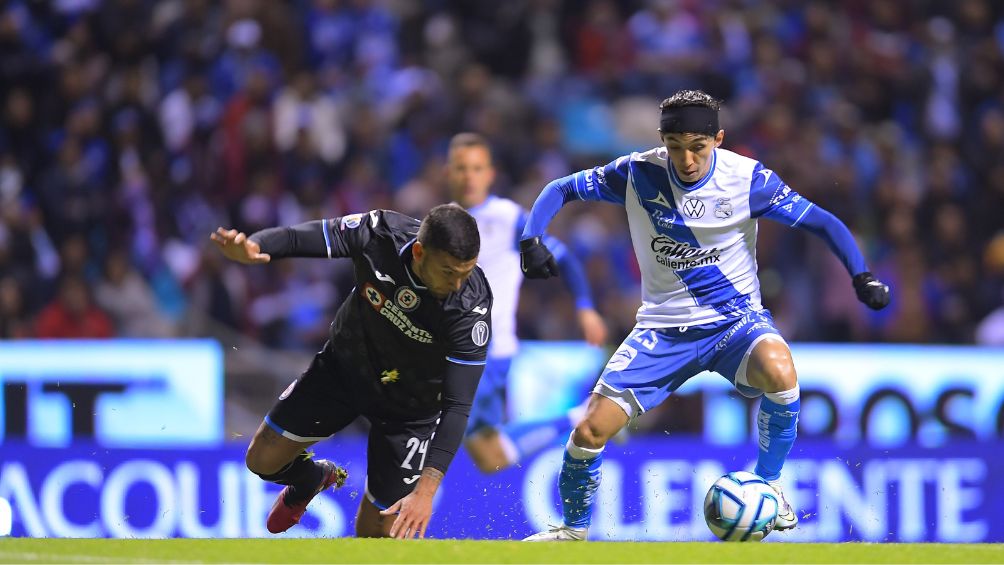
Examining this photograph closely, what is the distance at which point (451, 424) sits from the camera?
629cm

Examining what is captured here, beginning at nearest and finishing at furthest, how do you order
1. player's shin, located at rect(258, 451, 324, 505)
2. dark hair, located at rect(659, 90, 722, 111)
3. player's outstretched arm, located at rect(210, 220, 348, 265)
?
1. player's outstretched arm, located at rect(210, 220, 348, 265)
2. dark hair, located at rect(659, 90, 722, 111)
3. player's shin, located at rect(258, 451, 324, 505)

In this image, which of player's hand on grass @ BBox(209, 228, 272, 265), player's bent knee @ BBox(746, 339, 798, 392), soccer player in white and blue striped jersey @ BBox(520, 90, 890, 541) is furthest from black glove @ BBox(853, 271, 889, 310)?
player's hand on grass @ BBox(209, 228, 272, 265)

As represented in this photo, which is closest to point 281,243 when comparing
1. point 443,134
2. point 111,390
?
point 111,390

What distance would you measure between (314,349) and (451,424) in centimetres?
531

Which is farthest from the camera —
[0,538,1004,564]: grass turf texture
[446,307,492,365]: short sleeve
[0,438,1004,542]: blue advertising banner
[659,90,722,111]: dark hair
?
[0,438,1004,542]: blue advertising banner

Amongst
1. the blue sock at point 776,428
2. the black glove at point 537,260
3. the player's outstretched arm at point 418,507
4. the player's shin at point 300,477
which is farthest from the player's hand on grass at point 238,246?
the blue sock at point 776,428

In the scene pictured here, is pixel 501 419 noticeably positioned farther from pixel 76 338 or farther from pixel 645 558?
pixel 76 338

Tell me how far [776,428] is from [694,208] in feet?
3.60

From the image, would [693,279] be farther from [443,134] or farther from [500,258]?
[443,134]

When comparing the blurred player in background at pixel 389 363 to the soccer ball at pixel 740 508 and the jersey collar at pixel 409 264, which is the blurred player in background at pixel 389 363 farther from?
the soccer ball at pixel 740 508

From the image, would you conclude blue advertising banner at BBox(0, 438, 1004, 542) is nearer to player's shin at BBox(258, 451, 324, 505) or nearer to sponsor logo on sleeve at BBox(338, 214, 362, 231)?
player's shin at BBox(258, 451, 324, 505)

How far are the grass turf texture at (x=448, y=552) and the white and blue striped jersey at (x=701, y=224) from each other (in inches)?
46.4

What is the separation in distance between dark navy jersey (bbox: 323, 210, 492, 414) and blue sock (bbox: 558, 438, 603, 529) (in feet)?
2.30

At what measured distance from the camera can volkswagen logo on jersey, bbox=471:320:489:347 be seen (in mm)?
6422
